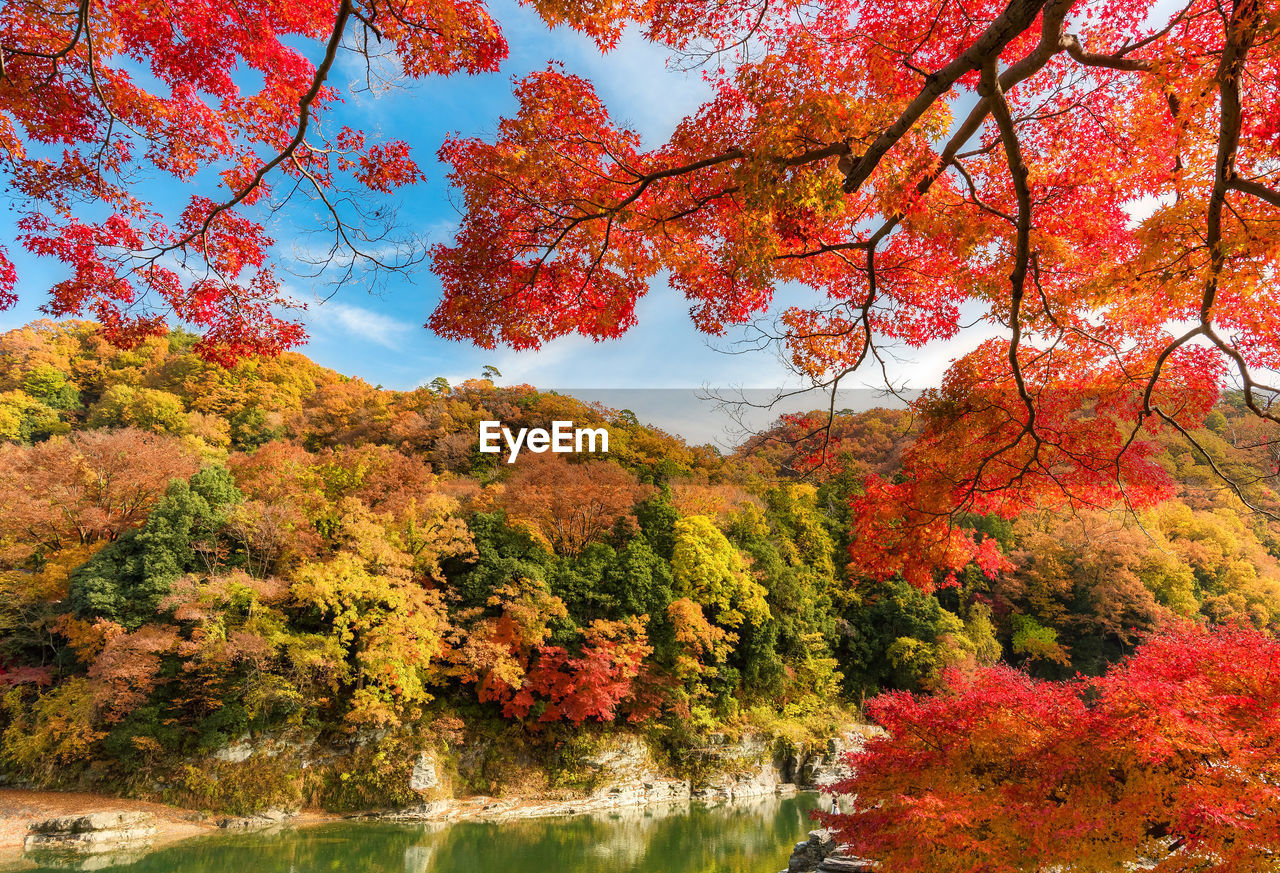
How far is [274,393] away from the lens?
24.7 metres

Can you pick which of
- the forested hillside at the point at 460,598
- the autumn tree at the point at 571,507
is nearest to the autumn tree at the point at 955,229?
the forested hillside at the point at 460,598

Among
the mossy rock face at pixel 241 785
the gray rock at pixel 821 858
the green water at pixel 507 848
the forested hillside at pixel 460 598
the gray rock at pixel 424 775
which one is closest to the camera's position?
the gray rock at pixel 821 858

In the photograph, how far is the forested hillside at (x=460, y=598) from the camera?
35.4ft

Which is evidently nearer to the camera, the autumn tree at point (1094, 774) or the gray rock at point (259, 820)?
the autumn tree at point (1094, 774)

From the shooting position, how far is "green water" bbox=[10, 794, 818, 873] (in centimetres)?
895

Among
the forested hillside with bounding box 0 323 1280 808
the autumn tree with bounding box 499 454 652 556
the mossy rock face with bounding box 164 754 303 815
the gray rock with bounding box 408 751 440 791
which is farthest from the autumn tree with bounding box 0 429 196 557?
the gray rock with bounding box 408 751 440 791

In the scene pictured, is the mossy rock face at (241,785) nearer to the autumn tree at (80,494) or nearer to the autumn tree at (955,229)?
the autumn tree at (80,494)

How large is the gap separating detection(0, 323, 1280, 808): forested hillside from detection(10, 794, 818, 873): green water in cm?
130

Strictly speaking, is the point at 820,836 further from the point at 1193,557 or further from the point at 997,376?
the point at 1193,557

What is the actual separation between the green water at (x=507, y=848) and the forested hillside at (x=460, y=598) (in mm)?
1302

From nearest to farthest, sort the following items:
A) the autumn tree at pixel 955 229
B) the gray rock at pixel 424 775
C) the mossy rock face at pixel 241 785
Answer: the autumn tree at pixel 955 229 → the mossy rock face at pixel 241 785 → the gray rock at pixel 424 775

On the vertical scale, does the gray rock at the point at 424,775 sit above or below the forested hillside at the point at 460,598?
below

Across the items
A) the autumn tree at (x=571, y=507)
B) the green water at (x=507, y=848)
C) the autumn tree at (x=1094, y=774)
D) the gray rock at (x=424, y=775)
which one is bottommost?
the green water at (x=507, y=848)

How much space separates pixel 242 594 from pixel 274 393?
659 inches
